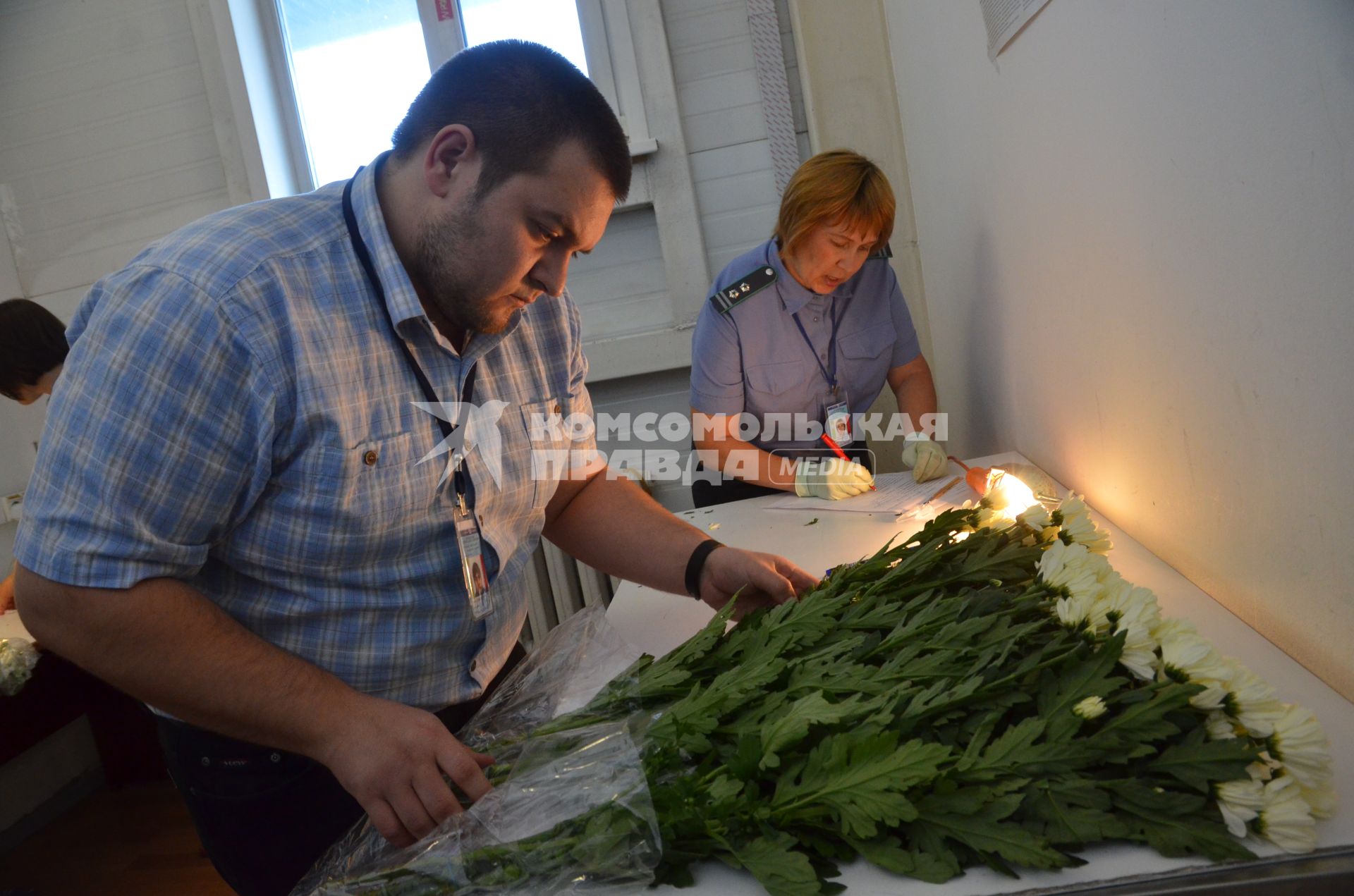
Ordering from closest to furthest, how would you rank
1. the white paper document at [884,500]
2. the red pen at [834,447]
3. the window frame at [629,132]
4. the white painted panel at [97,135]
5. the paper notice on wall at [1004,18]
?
the paper notice on wall at [1004,18], the white paper document at [884,500], the red pen at [834,447], the window frame at [629,132], the white painted panel at [97,135]

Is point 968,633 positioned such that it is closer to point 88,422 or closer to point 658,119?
point 88,422

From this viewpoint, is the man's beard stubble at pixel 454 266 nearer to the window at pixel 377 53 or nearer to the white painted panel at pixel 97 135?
the window at pixel 377 53

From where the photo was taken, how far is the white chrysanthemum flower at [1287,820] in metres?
0.69

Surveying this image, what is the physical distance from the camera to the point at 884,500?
6.59ft

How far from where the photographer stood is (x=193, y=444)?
898 mm

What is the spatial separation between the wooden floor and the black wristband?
7.04 ft

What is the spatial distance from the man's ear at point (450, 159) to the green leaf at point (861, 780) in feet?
2.43

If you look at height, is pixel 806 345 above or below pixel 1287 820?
above

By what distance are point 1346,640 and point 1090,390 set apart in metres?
0.74

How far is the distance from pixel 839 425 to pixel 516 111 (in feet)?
5.15

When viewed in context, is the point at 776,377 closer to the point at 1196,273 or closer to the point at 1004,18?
the point at 1004,18

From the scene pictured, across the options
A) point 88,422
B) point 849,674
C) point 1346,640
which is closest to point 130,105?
point 88,422

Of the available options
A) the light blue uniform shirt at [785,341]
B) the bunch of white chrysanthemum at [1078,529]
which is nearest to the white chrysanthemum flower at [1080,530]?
the bunch of white chrysanthemum at [1078,529]

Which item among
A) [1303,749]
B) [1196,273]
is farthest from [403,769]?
[1196,273]
